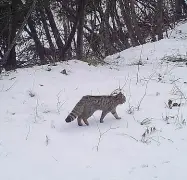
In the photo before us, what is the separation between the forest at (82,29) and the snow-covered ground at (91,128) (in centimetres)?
151

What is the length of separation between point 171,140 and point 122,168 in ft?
3.30

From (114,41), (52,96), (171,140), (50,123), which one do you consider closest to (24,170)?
(50,123)

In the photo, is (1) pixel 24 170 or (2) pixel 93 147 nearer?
(1) pixel 24 170

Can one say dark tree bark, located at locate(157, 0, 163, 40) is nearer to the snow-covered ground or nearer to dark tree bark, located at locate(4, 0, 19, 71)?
the snow-covered ground

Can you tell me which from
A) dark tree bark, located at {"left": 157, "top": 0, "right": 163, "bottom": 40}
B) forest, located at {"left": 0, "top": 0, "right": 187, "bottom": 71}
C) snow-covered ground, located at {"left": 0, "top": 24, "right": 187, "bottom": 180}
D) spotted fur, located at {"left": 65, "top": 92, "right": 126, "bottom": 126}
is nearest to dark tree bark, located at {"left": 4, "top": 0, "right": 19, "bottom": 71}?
forest, located at {"left": 0, "top": 0, "right": 187, "bottom": 71}

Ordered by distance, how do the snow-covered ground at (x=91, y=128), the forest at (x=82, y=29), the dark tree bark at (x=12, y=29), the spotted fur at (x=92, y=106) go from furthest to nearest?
the forest at (x=82, y=29) → the dark tree bark at (x=12, y=29) → the spotted fur at (x=92, y=106) → the snow-covered ground at (x=91, y=128)

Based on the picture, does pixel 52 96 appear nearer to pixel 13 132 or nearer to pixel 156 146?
pixel 13 132

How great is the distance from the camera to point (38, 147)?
5.26 m

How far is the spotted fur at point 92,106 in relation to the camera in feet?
19.7

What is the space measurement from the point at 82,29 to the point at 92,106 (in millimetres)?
5253

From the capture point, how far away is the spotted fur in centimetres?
600

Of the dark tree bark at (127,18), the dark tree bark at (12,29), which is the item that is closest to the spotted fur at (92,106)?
the dark tree bark at (12,29)

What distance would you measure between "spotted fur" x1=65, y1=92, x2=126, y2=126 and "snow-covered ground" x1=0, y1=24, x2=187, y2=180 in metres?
0.16

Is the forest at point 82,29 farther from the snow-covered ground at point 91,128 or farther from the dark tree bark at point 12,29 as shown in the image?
the snow-covered ground at point 91,128
